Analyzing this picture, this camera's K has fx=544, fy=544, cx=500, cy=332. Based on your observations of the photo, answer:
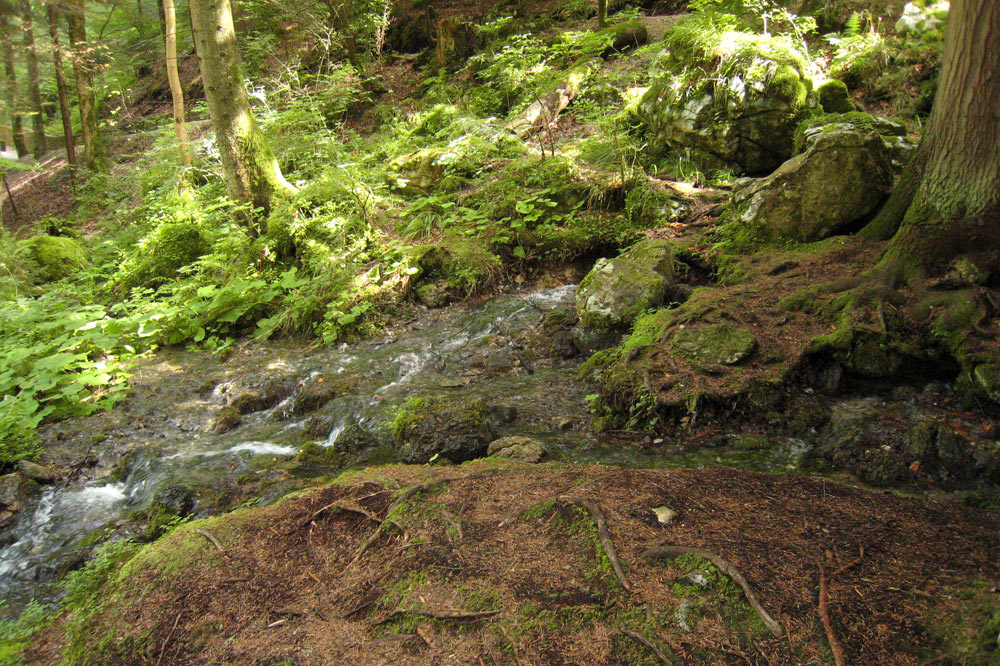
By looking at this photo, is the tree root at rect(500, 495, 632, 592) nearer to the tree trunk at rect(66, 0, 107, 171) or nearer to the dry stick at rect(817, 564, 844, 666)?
the dry stick at rect(817, 564, 844, 666)

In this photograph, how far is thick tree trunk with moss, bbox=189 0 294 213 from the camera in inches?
368

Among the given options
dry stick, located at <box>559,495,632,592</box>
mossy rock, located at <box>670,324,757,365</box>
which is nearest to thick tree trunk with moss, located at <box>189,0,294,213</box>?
mossy rock, located at <box>670,324,757,365</box>

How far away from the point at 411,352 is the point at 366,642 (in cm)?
493

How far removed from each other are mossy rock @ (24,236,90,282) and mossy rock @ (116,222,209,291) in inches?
153

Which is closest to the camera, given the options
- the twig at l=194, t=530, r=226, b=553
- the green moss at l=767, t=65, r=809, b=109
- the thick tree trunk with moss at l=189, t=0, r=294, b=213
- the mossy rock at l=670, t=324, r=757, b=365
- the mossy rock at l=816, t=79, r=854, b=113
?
the twig at l=194, t=530, r=226, b=553

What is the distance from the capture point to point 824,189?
6027 mm

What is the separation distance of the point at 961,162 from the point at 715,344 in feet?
8.07

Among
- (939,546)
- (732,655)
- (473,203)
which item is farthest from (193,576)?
(473,203)

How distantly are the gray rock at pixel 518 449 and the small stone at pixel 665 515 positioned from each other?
1434 mm

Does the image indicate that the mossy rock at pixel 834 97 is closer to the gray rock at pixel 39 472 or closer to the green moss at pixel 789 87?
the green moss at pixel 789 87

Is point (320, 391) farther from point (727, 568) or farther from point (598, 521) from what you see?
point (727, 568)

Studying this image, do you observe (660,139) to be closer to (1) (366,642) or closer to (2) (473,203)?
(2) (473,203)

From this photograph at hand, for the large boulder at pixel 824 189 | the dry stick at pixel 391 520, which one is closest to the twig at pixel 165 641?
the dry stick at pixel 391 520

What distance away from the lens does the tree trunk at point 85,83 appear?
1619 centimetres
